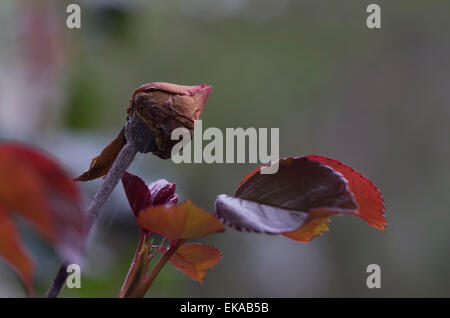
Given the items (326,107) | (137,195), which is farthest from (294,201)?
(326,107)

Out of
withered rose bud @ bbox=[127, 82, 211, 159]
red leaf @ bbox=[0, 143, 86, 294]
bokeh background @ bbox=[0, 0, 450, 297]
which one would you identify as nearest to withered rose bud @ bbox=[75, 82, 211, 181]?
withered rose bud @ bbox=[127, 82, 211, 159]

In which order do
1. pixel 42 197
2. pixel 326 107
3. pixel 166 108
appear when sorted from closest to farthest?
pixel 42 197 < pixel 166 108 < pixel 326 107

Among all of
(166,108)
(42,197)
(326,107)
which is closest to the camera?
(42,197)

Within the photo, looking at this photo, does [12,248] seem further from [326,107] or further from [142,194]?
[326,107]

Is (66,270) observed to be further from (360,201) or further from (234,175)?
(234,175)

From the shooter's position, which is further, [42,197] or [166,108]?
[166,108]

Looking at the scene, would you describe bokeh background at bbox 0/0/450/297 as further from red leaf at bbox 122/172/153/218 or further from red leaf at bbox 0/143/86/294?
red leaf at bbox 0/143/86/294
